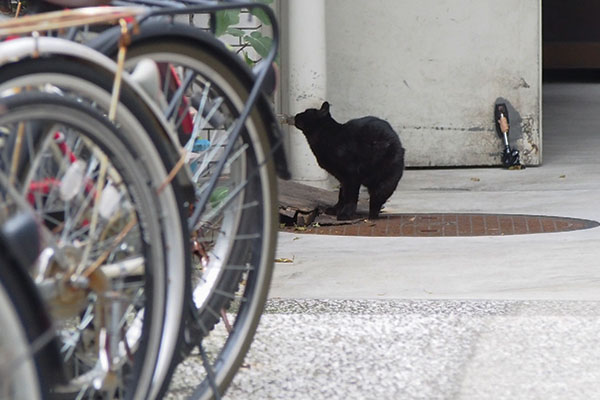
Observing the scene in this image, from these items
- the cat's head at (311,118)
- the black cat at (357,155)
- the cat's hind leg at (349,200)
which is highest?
the cat's head at (311,118)

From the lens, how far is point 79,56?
6.86 ft

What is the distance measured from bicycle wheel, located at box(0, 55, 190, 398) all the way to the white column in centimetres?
602

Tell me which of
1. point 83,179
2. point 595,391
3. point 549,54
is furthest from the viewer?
point 549,54

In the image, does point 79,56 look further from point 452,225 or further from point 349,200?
point 349,200

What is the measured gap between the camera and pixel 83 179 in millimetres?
2180

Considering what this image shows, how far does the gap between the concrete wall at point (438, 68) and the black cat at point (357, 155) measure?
5.91ft

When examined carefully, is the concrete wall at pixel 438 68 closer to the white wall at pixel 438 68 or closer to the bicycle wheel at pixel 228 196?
the white wall at pixel 438 68

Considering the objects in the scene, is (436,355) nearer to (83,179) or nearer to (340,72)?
(83,179)

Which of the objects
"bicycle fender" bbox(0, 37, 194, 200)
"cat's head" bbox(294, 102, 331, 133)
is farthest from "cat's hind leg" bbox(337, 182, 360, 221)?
"bicycle fender" bbox(0, 37, 194, 200)

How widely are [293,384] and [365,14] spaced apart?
6132 mm

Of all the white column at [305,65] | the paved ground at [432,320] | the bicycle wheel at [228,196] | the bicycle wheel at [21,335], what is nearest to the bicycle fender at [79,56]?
the bicycle wheel at [228,196]

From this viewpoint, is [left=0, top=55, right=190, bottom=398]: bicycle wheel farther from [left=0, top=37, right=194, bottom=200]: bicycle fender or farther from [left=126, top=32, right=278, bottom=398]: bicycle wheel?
[left=126, top=32, right=278, bottom=398]: bicycle wheel

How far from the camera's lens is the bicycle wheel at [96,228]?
2012 millimetres

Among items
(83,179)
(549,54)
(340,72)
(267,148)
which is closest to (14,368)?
(83,179)
